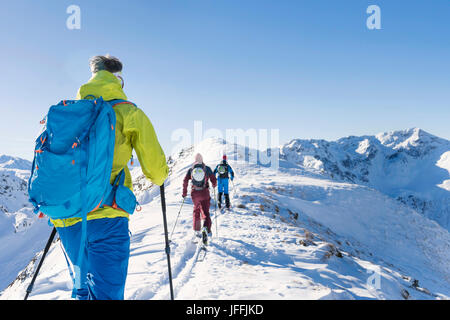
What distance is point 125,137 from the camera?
8.51ft

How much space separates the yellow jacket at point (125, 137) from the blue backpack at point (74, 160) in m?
0.16

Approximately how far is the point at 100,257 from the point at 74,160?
3.13ft

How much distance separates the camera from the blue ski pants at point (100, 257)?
2400 mm

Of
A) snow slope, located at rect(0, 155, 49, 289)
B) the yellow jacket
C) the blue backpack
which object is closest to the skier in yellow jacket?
the yellow jacket

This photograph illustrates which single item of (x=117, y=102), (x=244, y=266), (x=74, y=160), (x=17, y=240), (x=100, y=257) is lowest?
(x=17, y=240)

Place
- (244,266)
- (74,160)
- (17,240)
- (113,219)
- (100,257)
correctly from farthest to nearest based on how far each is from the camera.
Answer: (17,240) → (244,266) → (113,219) → (100,257) → (74,160)

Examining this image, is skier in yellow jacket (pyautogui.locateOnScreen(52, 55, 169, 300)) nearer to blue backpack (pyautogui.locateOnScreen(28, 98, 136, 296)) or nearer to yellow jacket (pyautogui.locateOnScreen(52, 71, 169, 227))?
yellow jacket (pyautogui.locateOnScreen(52, 71, 169, 227))

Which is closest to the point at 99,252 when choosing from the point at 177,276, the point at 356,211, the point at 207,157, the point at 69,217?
the point at 69,217

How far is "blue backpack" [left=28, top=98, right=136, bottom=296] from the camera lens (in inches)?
84.6

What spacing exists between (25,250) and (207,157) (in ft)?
92.4

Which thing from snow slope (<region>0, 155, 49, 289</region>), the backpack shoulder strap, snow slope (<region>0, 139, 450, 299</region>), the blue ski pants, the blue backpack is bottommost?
snow slope (<region>0, 155, 49, 289</region>)

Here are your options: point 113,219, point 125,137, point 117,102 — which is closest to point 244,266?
point 113,219

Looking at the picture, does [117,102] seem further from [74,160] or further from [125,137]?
[74,160]

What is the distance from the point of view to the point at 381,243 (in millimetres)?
24953
